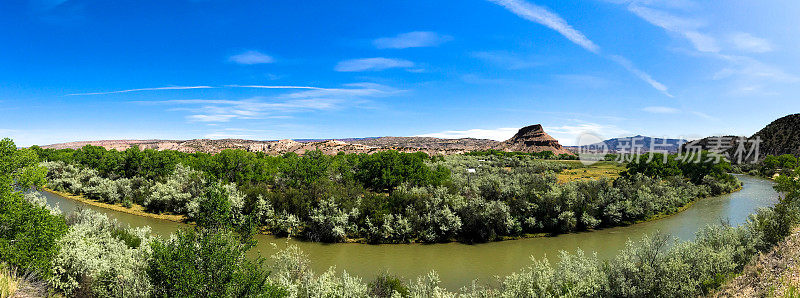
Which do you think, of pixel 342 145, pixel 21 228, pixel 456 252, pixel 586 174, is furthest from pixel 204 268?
pixel 342 145

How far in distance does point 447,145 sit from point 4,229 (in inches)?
6173

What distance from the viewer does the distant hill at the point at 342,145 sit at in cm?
12687

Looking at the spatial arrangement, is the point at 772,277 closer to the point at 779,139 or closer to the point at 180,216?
the point at 180,216

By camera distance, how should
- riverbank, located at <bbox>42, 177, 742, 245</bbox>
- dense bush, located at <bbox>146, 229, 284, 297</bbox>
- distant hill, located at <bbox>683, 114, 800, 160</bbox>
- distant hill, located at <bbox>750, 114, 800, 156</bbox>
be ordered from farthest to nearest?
distant hill, located at <bbox>750, 114, 800, 156</bbox> → distant hill, located at <bbox>683, 114, 800, 160</bbox> → riverbank, located at <bbox>42, 177, 742, 245</bbox> → dense bush, located at <bbox>146, 229, 284, 297</bbox>

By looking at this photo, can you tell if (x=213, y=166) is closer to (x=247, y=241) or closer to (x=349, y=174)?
(x=349, y=174)

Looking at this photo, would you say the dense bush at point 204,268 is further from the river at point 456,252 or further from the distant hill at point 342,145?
the distant hill at point 342,145

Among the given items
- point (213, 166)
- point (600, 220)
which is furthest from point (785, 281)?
point (213, 166)

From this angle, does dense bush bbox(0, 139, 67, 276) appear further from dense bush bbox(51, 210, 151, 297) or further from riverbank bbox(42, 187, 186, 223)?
riverbank bbox(42, 187, 186, 223)

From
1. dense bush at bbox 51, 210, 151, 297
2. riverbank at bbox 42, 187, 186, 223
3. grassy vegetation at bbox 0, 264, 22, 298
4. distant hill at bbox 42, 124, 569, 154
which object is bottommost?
riverbank at bbox 42, 187, 186, 223

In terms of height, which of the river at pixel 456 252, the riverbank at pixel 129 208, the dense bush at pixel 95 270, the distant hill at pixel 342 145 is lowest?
the riverbank at pixel 129 208

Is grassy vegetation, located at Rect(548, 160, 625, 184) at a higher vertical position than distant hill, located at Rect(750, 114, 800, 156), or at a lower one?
lower

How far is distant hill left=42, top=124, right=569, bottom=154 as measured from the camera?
12687 centimetres

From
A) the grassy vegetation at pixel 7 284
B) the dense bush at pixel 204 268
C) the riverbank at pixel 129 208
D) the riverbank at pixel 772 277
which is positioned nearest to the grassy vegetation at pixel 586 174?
the riverbank at pixel 772 277

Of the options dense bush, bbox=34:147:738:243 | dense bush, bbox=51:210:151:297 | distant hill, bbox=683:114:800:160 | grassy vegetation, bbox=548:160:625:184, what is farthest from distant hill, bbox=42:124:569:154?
dense bush, bbox=51:210:151:297
